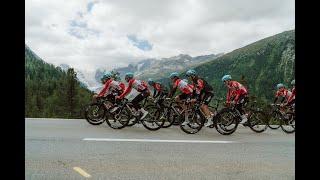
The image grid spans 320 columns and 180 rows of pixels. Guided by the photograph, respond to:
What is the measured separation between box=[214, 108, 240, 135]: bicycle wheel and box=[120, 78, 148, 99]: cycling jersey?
221 centimetres

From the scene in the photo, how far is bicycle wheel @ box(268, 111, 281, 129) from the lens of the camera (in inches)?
558

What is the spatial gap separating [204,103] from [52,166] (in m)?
6.16

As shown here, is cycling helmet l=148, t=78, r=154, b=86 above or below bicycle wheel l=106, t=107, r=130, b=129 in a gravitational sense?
above

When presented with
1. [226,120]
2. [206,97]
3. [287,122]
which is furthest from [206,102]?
[287,122]

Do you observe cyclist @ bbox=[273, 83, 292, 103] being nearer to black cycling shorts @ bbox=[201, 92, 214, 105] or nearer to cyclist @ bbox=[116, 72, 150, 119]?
black cycling shorts @ bbox=[201, 92, 214, 105]

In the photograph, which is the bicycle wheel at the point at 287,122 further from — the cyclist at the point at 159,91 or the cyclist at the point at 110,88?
the cyclist at the point at 110,88

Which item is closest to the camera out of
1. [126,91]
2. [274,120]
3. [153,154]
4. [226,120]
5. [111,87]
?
[153,154]

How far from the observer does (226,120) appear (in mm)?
12445

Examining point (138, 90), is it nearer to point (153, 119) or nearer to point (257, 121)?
point (153, 119)

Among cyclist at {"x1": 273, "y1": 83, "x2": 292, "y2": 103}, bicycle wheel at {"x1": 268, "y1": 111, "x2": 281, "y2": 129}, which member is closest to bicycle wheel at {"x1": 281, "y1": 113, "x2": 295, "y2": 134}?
bicycle wheel at {"x1": 268, "y1": 111, "x2": 281, "y2": 129}

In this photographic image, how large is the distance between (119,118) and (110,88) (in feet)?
3.22
